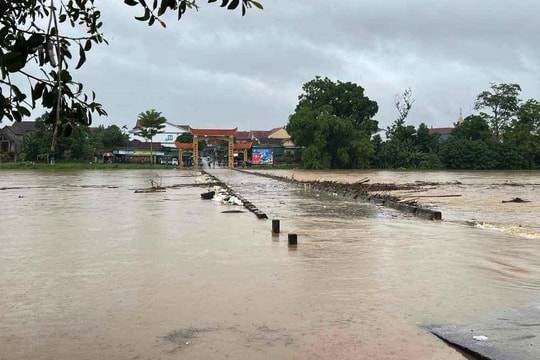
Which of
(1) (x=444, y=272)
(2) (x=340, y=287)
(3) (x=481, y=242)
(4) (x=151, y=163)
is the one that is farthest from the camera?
(4) (x=151, y=163)

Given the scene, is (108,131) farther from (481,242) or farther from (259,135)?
(481,242)

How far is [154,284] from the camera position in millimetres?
5875

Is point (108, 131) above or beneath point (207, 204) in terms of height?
above

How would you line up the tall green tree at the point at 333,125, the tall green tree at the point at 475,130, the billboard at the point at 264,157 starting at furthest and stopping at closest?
1. the billboard at the point at 264,157
2. the tall green tree at the point at 475,130
3. the tall green tree at the point at 333,125

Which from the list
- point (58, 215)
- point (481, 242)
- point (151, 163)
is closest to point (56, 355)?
point (481, 242)

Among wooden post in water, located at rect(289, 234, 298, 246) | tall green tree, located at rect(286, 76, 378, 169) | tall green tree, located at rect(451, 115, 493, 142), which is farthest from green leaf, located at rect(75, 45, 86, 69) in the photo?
tall green tree, located at rect(451, 115, 493, 142)

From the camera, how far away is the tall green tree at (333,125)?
188 feet

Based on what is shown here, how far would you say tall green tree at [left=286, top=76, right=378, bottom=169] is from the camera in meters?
57.2

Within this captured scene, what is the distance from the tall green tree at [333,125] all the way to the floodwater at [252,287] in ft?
151

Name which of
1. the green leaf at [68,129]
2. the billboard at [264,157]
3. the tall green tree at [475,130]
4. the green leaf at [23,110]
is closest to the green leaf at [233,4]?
the green leaf at [68,129]

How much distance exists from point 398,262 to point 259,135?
310 feet

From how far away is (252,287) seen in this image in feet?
18.8

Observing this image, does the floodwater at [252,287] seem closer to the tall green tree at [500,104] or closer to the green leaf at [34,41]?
the green leaf at [34,41]

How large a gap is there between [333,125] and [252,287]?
169 feet
